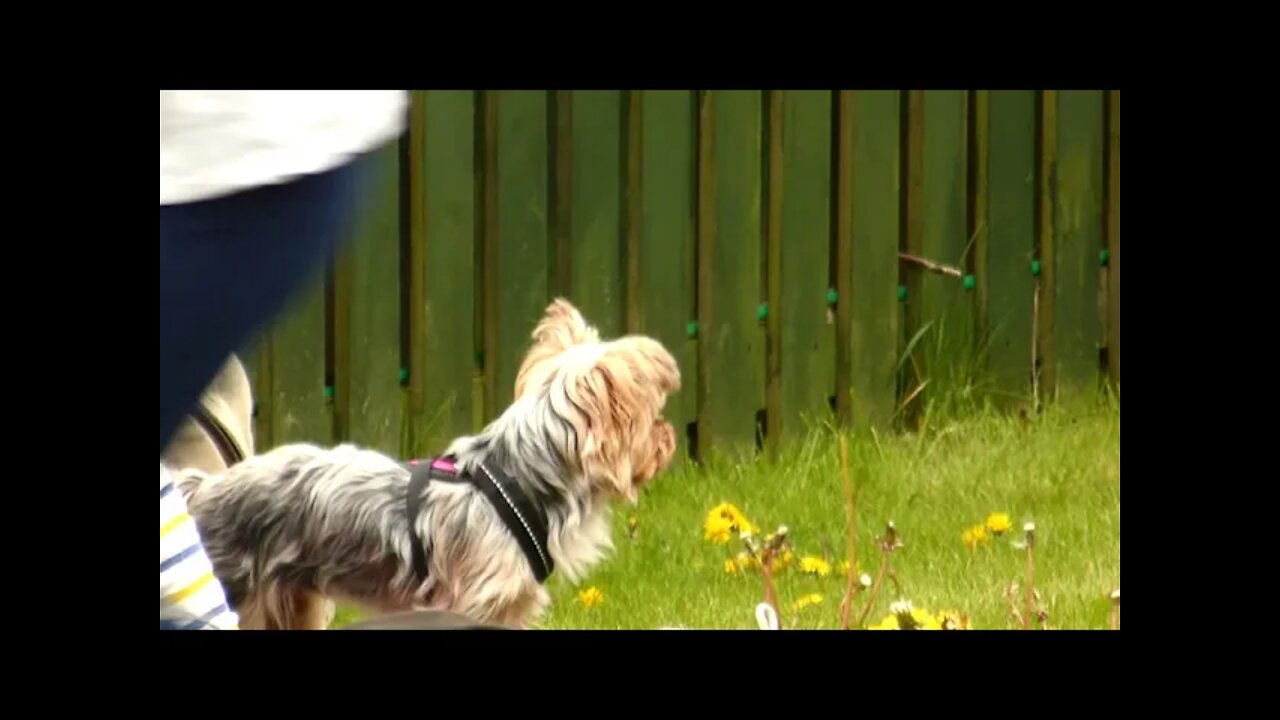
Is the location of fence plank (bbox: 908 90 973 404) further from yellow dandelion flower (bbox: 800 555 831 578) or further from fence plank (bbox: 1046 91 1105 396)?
yellow dandelion flower (bbox: 800 555 831 578)

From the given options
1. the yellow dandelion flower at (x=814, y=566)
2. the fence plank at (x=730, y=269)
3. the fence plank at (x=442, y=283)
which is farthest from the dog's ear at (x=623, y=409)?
the yellow dandelion flower at (x=814, y=566)

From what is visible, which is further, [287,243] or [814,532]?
[814,532]

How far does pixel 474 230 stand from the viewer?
399 centimetres

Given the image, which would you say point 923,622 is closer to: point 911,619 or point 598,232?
point 911,619

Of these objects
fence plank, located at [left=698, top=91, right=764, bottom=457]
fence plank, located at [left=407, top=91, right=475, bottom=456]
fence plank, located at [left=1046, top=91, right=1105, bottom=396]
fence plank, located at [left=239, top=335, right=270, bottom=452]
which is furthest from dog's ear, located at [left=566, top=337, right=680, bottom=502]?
fence plank, located at [left=1046, top=91, right=1105, bottom=396]

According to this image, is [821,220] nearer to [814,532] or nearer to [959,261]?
[959,261]

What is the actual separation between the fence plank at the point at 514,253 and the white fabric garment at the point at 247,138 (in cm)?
69

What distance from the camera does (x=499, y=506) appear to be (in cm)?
393

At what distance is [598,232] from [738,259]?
316 millimetres

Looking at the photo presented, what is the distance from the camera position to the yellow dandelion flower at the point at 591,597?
12.9 feet

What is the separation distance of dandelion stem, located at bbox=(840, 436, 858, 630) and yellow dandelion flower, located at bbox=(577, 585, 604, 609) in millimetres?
509

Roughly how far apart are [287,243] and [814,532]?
56.3 inches

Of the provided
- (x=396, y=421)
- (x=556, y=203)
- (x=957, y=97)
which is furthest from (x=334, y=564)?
(x=957, y=97)

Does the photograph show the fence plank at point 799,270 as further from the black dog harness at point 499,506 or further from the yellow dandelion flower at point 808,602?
the black dog harness at point 499,506
